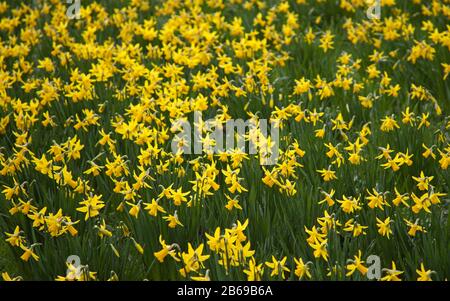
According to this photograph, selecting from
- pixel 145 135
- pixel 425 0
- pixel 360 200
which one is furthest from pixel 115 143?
pixel 425 0

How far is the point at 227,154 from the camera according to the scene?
3885 millimetres

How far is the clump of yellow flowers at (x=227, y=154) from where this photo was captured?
3020 millimetres

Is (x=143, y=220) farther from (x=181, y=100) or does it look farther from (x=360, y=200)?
(x=181, y=100)

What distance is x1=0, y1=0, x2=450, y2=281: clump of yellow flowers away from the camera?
3.02 meters

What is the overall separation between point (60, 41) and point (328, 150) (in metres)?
3.47

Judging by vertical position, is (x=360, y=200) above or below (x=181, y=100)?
below

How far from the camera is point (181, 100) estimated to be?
473cm

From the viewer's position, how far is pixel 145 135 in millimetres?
4043
